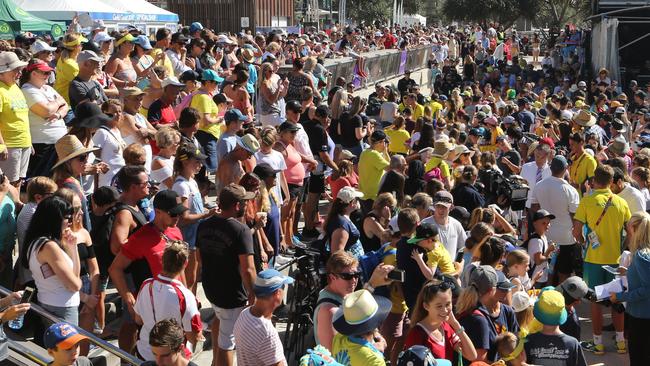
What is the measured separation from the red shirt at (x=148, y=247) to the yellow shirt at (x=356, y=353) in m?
1.67

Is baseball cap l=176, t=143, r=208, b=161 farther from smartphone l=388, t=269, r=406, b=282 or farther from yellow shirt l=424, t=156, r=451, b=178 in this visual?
yellow shirt l=424, t=156, r=451, b=178

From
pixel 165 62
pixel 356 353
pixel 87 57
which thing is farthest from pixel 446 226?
pixel 165 62

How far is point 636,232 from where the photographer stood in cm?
729

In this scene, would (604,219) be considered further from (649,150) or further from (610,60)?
(610,60)

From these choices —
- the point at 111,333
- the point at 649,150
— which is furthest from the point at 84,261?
the point at 649,150

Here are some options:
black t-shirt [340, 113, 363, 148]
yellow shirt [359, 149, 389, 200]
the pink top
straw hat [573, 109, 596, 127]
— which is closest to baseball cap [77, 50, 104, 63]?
the pink top

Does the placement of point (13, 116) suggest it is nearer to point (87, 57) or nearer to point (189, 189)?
point (87, 57)

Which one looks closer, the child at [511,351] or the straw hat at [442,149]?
the child at [511,351]

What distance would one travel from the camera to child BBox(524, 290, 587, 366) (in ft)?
18.7

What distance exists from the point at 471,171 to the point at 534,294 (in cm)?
241

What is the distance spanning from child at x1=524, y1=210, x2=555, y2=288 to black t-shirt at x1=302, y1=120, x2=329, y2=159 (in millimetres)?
3336

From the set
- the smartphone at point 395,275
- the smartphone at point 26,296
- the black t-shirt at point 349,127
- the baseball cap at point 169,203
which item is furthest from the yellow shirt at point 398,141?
the smartphone at point 26,296

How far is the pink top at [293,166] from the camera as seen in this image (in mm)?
10031

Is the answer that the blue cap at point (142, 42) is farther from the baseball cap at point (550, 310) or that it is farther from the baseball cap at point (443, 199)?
the baseball cap at point (550, 310)
